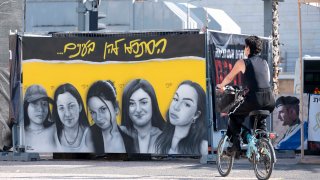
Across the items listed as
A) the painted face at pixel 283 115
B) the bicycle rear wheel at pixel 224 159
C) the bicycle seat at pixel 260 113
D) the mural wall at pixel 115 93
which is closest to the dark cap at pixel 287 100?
the painted face at pixel 283 115

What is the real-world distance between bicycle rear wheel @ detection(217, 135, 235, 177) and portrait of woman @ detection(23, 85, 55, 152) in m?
5.20

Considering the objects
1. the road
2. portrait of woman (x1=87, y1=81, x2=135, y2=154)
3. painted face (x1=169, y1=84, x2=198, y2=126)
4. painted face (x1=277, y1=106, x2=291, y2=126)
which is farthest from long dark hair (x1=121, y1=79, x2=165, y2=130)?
painted face (x1=277, y1=106, x2=291, y2=126)

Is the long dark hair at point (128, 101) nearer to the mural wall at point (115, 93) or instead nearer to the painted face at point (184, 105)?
the mural wall at point (115, 93)

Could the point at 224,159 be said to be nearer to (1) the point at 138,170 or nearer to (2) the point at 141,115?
(1) the point at 138,170

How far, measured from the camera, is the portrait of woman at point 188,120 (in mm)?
16391

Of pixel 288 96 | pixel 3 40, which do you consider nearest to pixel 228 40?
pixel 288 96

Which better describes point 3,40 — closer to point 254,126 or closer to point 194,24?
point 254,126

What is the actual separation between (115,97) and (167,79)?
0.98 metres

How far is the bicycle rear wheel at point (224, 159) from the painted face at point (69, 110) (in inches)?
191

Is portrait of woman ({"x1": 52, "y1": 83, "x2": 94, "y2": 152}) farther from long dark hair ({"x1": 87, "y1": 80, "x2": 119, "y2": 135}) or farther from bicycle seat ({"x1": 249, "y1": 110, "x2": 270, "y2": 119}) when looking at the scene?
bicycle seat ({"x1": 249, "y1": 110, "x2": 270, "y2": 119})

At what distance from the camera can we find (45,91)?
1725 cm

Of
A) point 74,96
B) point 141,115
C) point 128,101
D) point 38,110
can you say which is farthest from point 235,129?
point 38,110

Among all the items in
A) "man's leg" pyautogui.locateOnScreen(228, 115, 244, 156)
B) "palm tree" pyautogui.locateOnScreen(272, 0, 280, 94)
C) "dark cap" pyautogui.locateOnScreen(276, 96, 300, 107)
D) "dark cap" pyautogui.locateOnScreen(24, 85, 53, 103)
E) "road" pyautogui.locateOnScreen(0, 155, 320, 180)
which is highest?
"palm tree" pyautogui.locateOnScreen(272, 0, 280, 94)

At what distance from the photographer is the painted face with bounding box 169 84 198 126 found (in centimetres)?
1641
